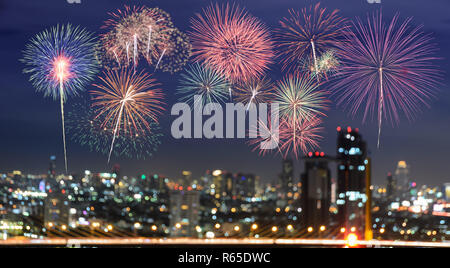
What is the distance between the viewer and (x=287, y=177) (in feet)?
169

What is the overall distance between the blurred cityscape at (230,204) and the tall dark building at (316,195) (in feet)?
0.27

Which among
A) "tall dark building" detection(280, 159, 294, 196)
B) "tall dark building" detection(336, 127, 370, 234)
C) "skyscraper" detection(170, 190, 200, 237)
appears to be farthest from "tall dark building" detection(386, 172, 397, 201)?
"skyscraper" detection(170, 190, 200, 237)

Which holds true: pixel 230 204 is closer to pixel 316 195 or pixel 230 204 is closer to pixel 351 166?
pixel 316 195

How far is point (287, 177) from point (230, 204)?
10.7 m

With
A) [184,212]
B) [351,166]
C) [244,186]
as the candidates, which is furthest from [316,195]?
[184,212]

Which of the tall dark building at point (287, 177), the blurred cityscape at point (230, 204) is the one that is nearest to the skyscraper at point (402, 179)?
the blurred cityscape at point (230, 204)

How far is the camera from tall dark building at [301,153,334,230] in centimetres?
4341

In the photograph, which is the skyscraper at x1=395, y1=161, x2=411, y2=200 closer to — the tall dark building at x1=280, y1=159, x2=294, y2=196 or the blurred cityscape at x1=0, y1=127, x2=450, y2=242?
the blurred cityscape at x1=0, y1=127, x2=450, y2=242

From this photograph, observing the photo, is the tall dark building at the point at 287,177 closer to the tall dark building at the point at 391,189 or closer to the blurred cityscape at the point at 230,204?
the blurred cityscape at the point at 230,204

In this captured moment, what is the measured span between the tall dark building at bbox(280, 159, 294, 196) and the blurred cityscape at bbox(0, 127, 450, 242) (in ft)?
0.40
